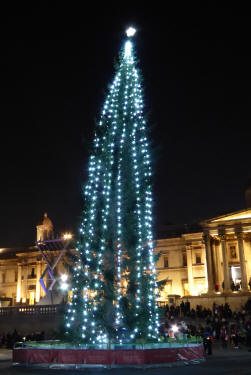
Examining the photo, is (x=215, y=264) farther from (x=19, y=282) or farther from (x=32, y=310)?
(x=19, y=282)

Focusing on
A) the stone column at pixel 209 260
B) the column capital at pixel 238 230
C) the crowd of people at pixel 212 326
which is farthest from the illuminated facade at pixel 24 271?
the crowd of people at pixel 212 326

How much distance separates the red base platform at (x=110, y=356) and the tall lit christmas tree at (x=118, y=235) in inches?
34.7

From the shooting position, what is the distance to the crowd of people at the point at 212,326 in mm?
26648

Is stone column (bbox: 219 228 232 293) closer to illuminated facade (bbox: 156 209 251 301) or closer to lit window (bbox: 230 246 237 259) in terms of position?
illuminated facade (bbox: 156 209 251 301)

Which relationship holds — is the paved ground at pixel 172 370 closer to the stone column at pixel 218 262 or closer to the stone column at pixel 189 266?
the stone column at pixel 218 262

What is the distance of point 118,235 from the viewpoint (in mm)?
18578

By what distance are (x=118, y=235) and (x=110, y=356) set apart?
487 centimetres

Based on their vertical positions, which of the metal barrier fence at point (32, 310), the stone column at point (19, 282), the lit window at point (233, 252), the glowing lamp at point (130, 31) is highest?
the glowing lamp at point (130, 31)

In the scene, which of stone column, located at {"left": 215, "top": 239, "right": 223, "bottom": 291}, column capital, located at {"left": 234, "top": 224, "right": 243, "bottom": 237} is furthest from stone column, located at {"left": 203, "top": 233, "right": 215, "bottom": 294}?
column capital, located at {"left": 234, "top": 224, "right": 243, "bottom": 237}

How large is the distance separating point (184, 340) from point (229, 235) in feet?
113

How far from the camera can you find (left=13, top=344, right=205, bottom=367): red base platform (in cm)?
1653

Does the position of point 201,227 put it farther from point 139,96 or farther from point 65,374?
point 65,374

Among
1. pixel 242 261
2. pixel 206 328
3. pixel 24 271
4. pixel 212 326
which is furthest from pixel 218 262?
pixel 24 271

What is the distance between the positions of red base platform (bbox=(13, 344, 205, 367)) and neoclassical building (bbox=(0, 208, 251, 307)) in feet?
69.2
